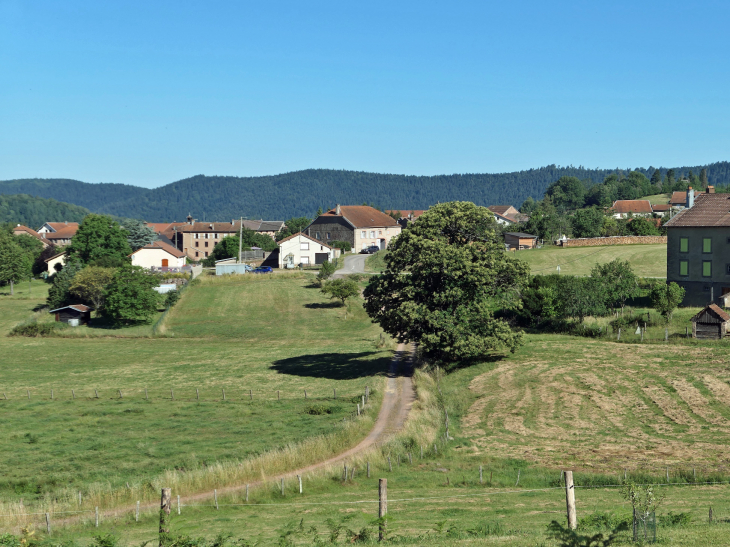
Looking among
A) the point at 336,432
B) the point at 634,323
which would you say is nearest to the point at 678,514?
the point at 336,432

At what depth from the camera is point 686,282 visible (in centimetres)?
6519

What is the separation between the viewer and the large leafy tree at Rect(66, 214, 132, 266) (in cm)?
10962

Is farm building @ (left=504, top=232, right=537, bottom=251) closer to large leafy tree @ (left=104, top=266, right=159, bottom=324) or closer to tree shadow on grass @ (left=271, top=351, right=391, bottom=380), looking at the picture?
large leafy tree @ (left=104, top=266, right=159, bottom=324)

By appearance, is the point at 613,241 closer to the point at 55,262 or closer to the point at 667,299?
the point at 667,299

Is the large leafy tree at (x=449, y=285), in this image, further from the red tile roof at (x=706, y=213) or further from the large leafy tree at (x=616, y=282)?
the red tile roof at (x=706, y=213)

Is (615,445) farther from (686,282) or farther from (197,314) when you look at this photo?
(197,314)

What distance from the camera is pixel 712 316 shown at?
170ft

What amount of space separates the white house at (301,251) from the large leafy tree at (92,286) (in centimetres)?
3983

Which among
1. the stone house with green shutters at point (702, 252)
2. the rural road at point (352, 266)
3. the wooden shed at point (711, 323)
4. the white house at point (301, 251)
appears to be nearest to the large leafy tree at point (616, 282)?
the stone house with green shutters at point (702, 252)

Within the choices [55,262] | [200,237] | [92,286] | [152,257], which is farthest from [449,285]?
[200,237]

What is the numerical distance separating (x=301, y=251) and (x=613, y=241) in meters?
48.6

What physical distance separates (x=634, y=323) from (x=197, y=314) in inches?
1793

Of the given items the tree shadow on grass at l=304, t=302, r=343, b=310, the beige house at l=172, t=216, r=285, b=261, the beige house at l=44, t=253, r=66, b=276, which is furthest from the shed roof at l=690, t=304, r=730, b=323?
the beige house at l=172, t=216, r=285, b=261

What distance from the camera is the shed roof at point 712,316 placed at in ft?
169
